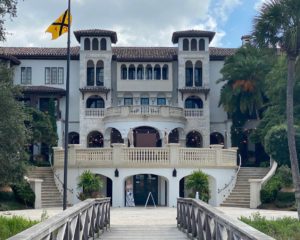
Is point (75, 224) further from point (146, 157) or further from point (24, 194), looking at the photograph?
point (146, 157)

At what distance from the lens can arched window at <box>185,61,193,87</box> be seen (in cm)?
5575

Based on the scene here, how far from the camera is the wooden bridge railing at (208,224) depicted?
24.3ft

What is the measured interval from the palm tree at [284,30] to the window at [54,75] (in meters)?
36.8

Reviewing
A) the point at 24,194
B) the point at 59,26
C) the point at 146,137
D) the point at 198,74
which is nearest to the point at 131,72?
the point at 198,74

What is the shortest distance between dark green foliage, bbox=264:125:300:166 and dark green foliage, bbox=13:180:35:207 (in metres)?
16.0

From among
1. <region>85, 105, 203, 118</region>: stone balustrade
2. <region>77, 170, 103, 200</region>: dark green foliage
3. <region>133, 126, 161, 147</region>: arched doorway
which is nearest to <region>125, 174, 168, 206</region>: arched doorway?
<region>77, 170, 103, 200</region>: dark green foliage

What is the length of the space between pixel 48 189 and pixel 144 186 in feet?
21.5

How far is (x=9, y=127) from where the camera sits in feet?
74.1

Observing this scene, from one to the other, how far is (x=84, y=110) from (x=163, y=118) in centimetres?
935

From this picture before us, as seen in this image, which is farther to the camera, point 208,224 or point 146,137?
point 146,137

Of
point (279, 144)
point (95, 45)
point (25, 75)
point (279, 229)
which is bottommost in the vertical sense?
point (279, 229)

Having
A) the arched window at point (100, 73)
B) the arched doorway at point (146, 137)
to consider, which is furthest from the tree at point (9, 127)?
the arched window at point (100, 73)

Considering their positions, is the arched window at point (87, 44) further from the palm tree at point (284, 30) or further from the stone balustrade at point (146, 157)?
the palm tree at point (284, 30)

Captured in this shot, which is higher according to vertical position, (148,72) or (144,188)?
(148,72)
